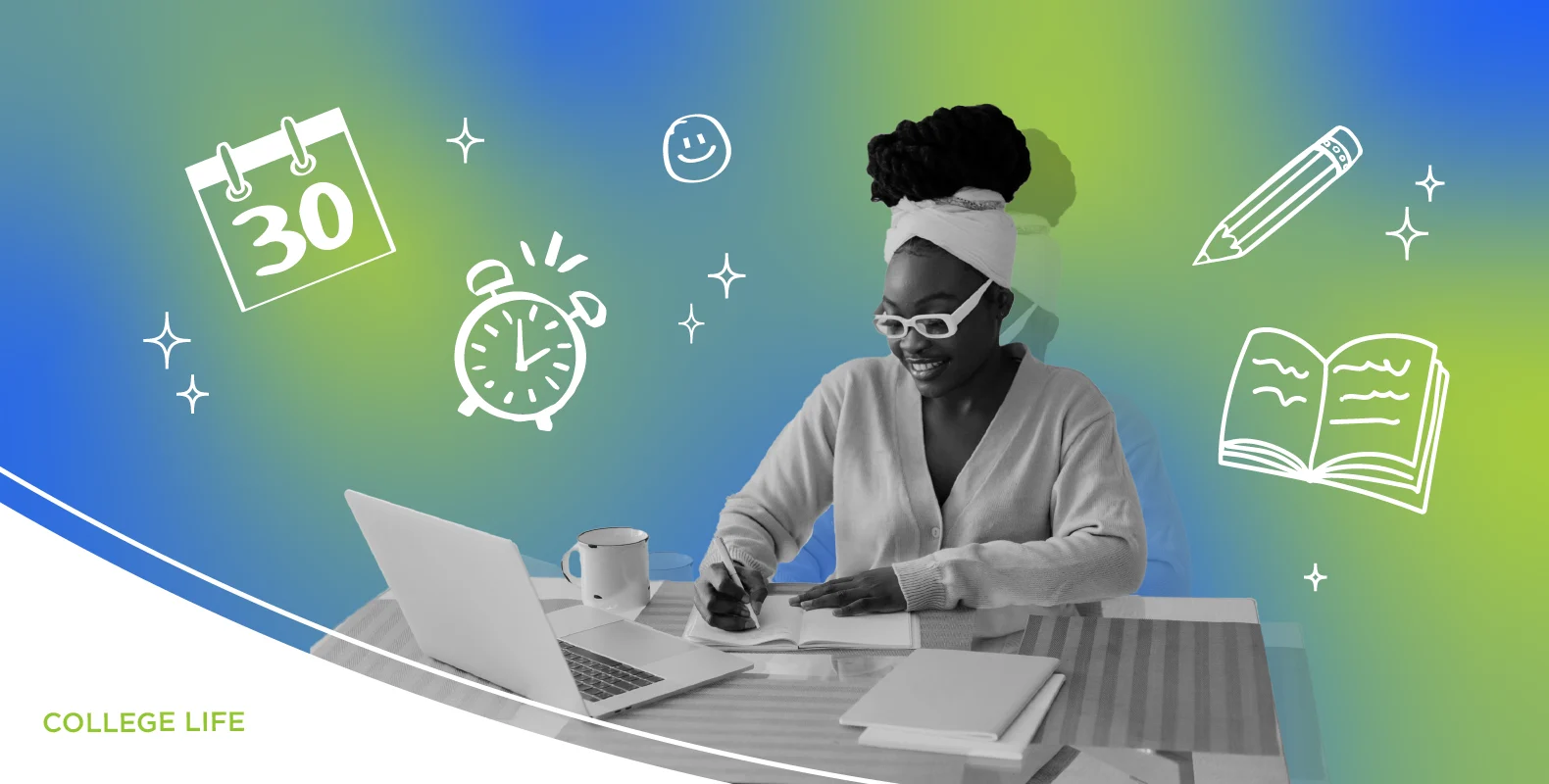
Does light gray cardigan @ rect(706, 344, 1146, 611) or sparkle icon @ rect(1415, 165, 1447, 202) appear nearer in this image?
light gray cardigan @ rect(706, 344, 1146, 611)

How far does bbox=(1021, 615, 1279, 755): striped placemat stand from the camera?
1.23m

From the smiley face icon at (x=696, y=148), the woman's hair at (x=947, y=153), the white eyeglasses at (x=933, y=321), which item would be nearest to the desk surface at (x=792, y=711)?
the white eyeglasses at (x=933, y=321)

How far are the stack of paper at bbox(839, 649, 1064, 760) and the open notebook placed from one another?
10 centimetres

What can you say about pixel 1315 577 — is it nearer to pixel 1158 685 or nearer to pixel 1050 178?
pixel 1050 178

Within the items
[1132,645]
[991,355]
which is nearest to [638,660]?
[1132,645]

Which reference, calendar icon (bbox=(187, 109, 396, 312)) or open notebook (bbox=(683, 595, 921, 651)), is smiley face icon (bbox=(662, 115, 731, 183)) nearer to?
calendar icon (bbox=(187, 109, 396, 312))

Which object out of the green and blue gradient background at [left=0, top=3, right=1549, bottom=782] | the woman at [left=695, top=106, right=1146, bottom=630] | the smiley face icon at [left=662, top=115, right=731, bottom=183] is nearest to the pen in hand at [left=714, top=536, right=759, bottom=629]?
the woman at [left=695, top=106, right=1146, bottom=630]

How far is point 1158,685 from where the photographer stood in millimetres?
1361

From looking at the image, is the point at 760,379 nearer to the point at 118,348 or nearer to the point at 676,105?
the point at 676,105

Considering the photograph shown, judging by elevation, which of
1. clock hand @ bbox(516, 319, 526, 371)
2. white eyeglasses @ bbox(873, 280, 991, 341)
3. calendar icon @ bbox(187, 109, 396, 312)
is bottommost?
white eyeglasses @ bbox(873, 280, 991, 341)

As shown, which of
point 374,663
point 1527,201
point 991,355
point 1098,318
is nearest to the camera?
point 374,663

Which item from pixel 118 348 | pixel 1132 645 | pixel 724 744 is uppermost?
pixel 118 348

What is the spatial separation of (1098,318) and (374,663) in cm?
153

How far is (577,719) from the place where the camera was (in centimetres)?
127
